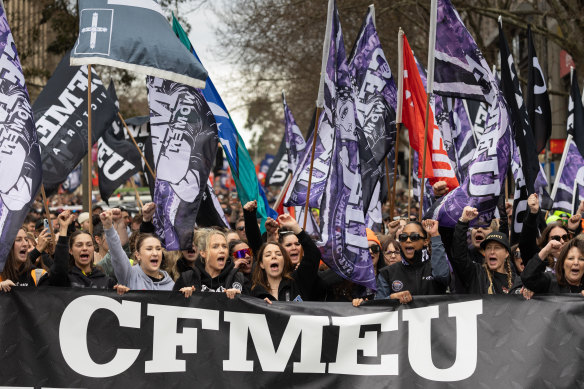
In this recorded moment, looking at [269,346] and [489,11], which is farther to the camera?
[489,11]

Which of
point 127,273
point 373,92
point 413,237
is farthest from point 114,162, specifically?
point 413,237

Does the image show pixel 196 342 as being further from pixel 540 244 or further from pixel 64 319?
pixel 540 244

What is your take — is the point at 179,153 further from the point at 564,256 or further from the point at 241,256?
the point at 564,256

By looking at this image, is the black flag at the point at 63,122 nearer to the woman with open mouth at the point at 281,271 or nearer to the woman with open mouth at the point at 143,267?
the woman with open mouth at the point at 143,267

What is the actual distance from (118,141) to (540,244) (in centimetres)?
693

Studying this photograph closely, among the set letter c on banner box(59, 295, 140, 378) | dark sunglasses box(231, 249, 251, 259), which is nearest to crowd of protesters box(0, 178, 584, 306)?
letter c on banner box(59, 295, 140, 378)

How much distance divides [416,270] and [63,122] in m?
4.52

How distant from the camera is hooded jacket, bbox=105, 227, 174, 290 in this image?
21.2 ft

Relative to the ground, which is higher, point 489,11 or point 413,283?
point 489,11

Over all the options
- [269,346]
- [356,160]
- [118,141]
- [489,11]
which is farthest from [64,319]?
[489,11]

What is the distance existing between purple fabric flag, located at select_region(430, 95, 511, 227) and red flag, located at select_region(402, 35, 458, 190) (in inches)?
54.7

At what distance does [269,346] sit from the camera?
640cm

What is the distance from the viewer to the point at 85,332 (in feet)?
20.4

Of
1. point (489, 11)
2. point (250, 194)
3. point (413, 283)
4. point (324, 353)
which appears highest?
point (489, 11)
